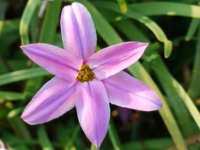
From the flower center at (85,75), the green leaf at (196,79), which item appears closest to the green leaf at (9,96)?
the flower center at (85,75)

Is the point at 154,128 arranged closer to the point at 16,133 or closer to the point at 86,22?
the point at 16,133

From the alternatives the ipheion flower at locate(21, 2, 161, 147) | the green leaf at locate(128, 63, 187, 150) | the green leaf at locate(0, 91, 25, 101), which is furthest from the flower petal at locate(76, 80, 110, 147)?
the green leaf at locate(0, 91, 25, 101)

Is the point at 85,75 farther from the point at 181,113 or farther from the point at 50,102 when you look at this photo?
the point at 181,113

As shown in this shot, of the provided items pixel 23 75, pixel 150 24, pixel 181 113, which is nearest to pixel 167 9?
pixel 150 24

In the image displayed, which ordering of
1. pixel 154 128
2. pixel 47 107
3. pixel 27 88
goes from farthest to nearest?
pixel 154 128
pixel 27 88
pixel 47 107

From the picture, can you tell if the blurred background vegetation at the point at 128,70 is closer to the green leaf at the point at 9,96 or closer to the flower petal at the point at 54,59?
the green leaf at the point at 9,96

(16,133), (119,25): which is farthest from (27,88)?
(119,25)
